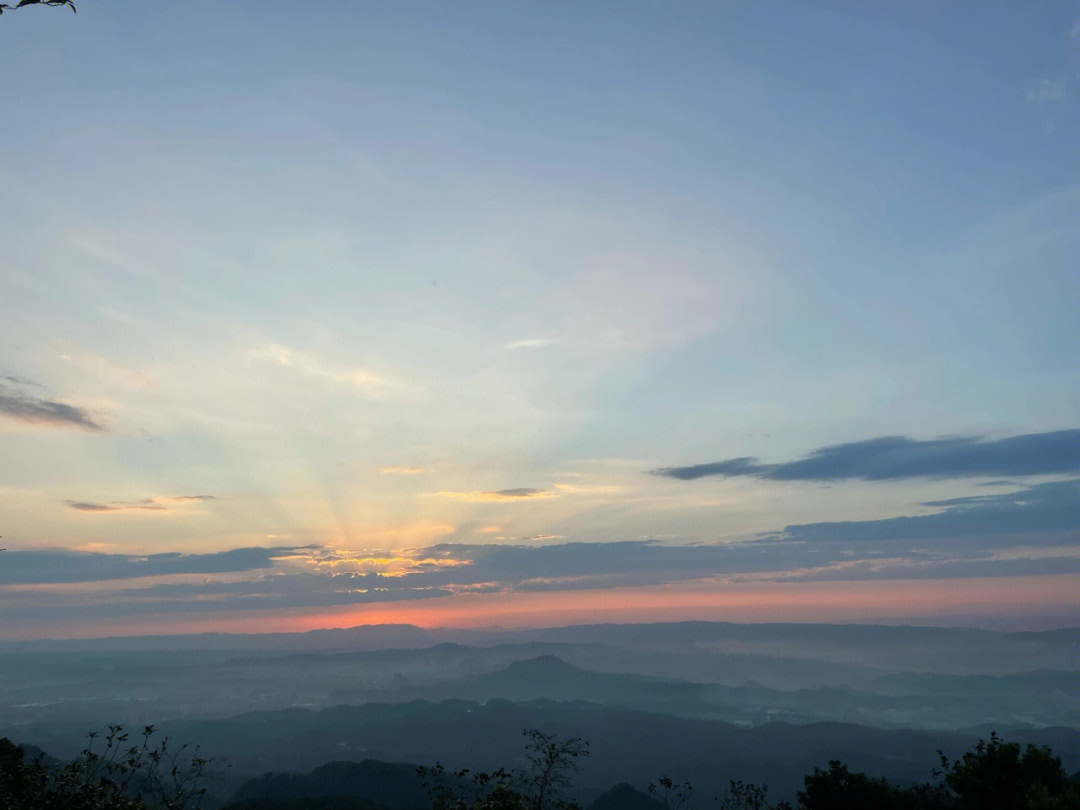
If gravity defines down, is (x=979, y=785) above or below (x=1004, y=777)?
below

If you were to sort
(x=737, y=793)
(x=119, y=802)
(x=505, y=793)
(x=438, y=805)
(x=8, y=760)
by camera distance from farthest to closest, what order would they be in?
(x=737, y=793)
(x=8, y=760)
(x=438, y=805)
(x=505, y=793)
(x=119, y=802)

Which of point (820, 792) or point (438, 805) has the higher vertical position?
point (438, 805)

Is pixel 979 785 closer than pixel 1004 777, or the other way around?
pixel 1004 777

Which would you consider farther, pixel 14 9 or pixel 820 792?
pixel 820 792

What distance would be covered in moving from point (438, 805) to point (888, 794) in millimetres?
54762

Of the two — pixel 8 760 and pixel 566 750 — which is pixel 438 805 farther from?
pixel 8 760

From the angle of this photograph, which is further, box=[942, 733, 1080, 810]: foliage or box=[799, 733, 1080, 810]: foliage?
box=[799, 733, 1080, 810]: foliage

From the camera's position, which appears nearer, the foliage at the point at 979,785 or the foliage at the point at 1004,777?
the foliage at the point at 1004,777

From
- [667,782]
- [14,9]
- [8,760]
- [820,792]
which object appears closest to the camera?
[14,9]

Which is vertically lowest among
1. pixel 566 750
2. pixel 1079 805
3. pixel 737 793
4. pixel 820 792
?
pixel 737 793

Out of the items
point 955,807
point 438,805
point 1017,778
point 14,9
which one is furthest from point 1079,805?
point 14,9

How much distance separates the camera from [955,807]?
80.1 meters

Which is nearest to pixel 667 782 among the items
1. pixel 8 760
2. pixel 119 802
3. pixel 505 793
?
pixel 505 793

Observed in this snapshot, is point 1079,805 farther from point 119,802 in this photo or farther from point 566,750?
point 119,802
